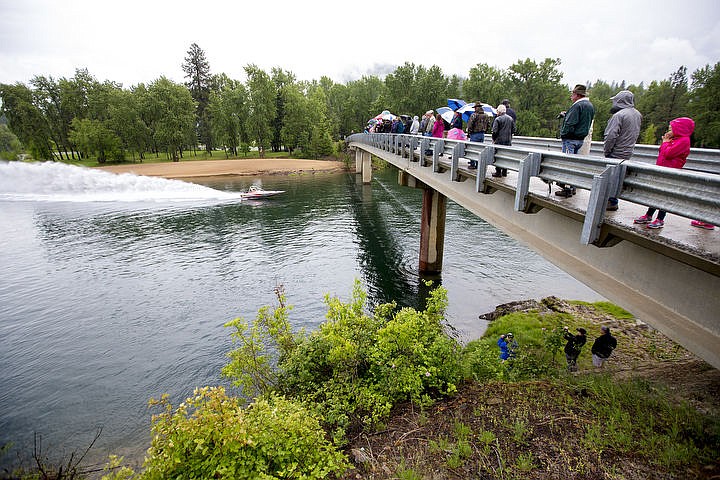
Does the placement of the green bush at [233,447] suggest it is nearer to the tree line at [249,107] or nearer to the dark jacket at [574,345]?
the dark jacket at [574,345]

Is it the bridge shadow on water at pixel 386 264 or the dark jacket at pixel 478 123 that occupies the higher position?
the dark jacket at pixel 478 123

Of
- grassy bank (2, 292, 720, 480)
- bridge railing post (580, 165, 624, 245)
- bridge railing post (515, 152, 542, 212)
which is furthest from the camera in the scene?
bridge railing post (515, 152, 542, 212)

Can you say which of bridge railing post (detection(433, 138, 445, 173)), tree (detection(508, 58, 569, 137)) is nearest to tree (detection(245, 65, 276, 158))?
tree (detection(508, 58, 569, 137))

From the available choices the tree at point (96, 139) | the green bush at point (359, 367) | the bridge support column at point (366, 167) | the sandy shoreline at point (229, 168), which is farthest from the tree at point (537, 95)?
the tree at point (96, 139)

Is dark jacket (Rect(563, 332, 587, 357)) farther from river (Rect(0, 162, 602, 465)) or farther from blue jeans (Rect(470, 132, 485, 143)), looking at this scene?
blue jeans (Rect(470, 132, 485, 143))

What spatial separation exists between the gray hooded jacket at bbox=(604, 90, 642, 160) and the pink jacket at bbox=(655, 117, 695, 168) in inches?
15.9

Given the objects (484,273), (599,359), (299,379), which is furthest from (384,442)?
(484,273)

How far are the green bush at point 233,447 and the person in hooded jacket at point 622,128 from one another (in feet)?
19.5

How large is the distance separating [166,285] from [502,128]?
57.5 feet

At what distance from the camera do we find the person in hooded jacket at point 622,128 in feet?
16.5

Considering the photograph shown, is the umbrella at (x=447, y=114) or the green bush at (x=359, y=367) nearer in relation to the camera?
the green bush at (x=359, y=367)

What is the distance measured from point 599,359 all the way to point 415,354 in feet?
18.7

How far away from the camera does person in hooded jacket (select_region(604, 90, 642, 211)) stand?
5035mm

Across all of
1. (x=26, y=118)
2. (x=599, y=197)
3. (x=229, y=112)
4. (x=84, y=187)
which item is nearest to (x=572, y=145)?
(x=599, y=197)
